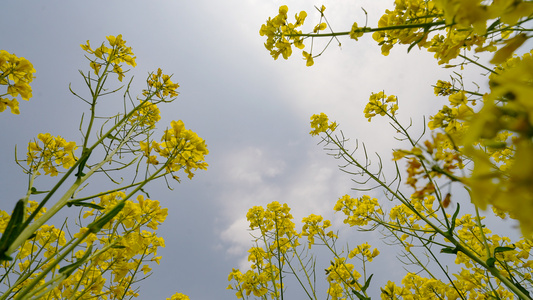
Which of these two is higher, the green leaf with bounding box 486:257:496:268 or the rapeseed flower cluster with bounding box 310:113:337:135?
the rapeseed flower cluster with bounding box 310:113:337:135

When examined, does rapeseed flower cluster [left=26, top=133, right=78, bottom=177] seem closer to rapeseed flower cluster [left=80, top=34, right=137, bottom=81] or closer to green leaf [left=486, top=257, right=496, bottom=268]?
rapeseed flower cluster [left=80, top=34, right=137, bottom=81]

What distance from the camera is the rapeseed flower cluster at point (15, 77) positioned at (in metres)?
1.73

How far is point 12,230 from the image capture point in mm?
797

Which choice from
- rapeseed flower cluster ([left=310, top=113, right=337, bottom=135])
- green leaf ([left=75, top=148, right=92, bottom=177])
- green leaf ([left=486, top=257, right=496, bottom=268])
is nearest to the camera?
green leaf ([left=75, top=148, right=92, bottom=177])

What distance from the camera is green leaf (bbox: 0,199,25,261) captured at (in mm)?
770

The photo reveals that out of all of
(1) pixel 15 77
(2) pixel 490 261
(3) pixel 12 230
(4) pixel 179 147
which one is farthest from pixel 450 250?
(1) pixel 15 77

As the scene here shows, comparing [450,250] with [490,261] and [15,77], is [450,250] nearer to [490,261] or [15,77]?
[490,261]

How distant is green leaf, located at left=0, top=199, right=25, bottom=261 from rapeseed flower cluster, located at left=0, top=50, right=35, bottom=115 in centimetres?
139

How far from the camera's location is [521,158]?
1.10ft

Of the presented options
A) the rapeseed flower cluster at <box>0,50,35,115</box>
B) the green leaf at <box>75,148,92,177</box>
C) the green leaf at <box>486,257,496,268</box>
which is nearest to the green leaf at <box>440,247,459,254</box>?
the green leaf at <box>486,257,496,268</box>

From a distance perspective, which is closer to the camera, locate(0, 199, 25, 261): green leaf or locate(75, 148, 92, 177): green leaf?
locate(0, 199, 25, 261): green leaf

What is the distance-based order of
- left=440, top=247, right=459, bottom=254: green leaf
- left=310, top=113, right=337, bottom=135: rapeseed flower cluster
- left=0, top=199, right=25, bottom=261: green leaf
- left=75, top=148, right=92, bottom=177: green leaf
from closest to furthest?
1. left=0, top=199, right=25, bottom=261: green leaf
2. left=75, top=148, right=92, bottom=177: green leaf
3. left=440, top=247, right=459, bottom=254: green leaf
4. left=310, top=113, right=337, bottom=135: rapeseed flower cluster

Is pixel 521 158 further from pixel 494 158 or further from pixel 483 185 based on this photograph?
pixel 494 158

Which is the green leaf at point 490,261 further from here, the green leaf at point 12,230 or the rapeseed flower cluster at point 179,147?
the green leaf at point 12,230
